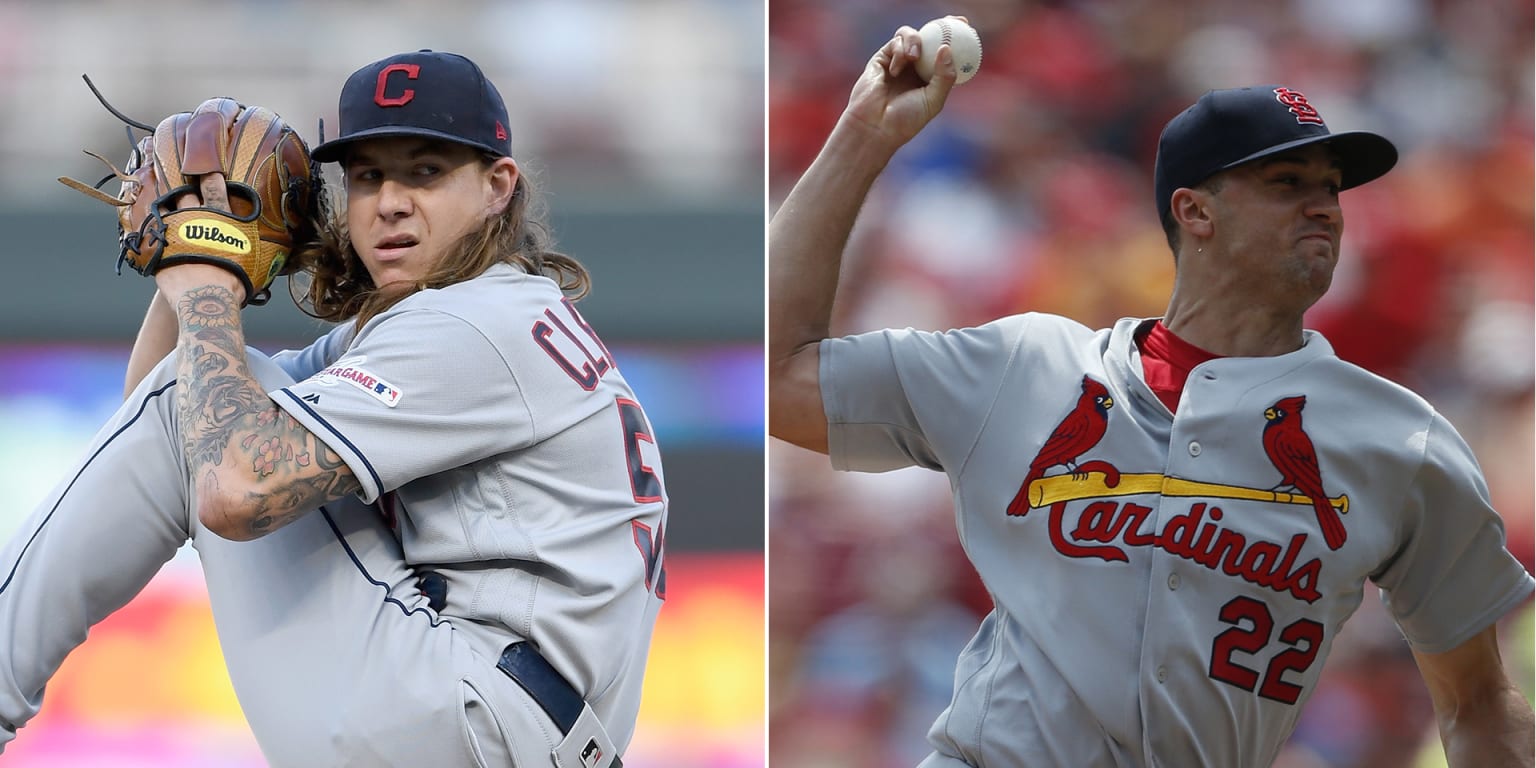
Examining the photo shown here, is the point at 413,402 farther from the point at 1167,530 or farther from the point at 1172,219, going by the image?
A: the point at 1172,219

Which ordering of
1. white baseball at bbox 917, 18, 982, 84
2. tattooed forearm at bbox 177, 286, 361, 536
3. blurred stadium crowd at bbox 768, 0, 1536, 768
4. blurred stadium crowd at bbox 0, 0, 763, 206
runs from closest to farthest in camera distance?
tattooed forearm at bbox 177, 286, 361, 536
white baseball at bbox 917, 18, 982, 84
blurred stadium crowd at bbox 768, 0, 1536, 768
blurred stadium crowd at bbox 0, 0, 763, 206

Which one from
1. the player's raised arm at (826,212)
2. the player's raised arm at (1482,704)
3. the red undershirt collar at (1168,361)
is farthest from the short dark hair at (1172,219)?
the player's raised arm at (1482,704)

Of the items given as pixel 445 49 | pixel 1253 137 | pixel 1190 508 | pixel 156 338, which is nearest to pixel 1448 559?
pixel 1190 508

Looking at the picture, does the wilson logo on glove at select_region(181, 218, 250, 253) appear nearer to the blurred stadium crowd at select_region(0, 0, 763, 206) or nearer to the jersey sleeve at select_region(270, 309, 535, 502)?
the jersey sleeve at select_region(270, 309, 535, 502)

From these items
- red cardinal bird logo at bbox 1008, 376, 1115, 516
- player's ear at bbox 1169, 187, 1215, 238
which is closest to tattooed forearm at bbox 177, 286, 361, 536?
red cardinal bird logo at bbox 1008, 376, 1115, 516

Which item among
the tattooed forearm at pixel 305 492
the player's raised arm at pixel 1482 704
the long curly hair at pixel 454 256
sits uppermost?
the long curly hair at pixel 454 256

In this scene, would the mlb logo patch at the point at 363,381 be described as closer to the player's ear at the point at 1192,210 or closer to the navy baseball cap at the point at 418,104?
the navy baseball cap at the point at 418,104

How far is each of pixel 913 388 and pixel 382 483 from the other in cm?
80

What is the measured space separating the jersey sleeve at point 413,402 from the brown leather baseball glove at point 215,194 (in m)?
0.24

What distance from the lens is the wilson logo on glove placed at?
202cm

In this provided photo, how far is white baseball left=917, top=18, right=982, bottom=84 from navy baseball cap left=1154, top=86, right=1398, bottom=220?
1.16 feet

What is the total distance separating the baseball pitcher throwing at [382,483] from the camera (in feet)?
6.07

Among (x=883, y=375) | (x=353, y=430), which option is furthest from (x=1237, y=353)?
(x=353, y=430)

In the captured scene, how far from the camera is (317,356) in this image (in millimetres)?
2346
